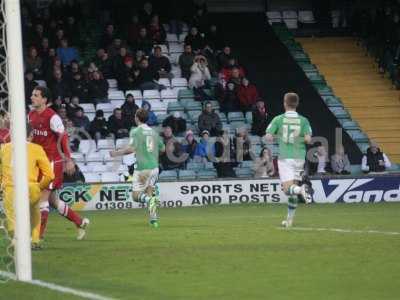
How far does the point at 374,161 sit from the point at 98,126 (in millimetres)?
6451

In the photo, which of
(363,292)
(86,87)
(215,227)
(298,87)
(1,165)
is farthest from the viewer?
(298,87)

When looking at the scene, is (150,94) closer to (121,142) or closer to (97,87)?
(97,87)

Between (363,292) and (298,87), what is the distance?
23.4m

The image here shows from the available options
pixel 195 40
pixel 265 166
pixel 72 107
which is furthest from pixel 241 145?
pixel 195 40

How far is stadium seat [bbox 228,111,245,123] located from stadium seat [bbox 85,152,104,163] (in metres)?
3.69

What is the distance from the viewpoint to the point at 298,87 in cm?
3322

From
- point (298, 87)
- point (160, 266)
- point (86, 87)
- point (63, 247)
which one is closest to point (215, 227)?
point (63, 247)

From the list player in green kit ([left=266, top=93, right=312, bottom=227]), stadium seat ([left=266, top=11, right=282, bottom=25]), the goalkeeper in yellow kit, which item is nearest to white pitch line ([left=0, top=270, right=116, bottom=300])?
the goalkeeper in yellow kit

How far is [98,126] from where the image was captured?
28.4m

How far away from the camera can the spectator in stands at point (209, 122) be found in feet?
95.5

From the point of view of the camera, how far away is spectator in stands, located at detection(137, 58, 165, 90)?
99.7 feet

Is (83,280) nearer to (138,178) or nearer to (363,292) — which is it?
(363,292)

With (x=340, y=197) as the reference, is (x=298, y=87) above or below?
above

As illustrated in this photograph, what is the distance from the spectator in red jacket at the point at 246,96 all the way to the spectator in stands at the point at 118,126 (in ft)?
10.9
